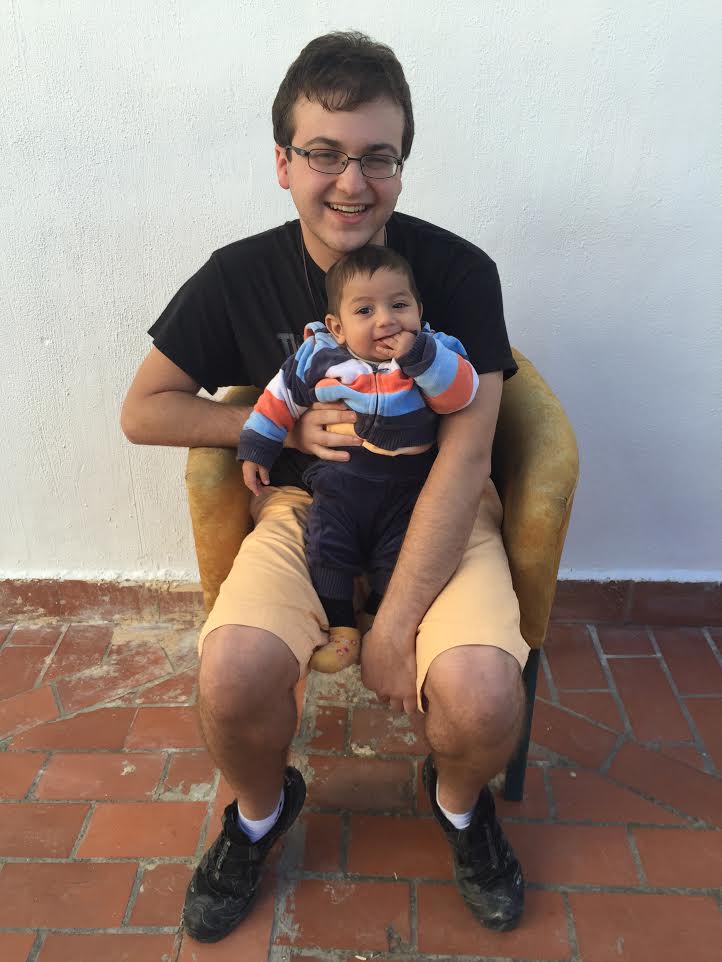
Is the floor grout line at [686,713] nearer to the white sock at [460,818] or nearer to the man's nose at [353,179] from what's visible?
the white sock at [460,818]

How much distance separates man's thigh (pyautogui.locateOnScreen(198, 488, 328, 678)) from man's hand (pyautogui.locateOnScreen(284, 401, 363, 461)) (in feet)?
0.69

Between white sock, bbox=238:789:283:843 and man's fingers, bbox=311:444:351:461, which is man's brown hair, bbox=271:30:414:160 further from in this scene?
white sock, bbox=238:789:283:843

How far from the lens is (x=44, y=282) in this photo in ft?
7.39

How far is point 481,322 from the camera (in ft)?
5.57

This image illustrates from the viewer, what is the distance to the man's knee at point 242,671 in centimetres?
147

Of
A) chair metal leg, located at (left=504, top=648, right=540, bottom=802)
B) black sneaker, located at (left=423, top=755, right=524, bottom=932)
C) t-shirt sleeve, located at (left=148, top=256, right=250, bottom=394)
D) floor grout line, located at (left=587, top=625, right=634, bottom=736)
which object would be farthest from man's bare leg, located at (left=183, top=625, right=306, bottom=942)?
floor grout line, located at (left=587, top=625, right=634, bottom=736)

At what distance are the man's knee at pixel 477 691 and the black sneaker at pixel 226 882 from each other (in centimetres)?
54

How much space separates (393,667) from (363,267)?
2.62 ft

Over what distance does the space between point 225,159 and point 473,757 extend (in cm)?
167

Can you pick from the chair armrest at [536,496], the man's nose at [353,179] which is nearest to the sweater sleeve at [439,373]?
the chair armrest at [536,496]

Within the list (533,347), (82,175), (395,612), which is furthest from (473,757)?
(82,175)

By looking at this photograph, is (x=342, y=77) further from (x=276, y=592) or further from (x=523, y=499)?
(x=276, y=592)

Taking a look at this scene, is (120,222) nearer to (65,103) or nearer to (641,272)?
(65,103)

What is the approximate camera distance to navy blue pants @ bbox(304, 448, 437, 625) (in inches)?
64.3
